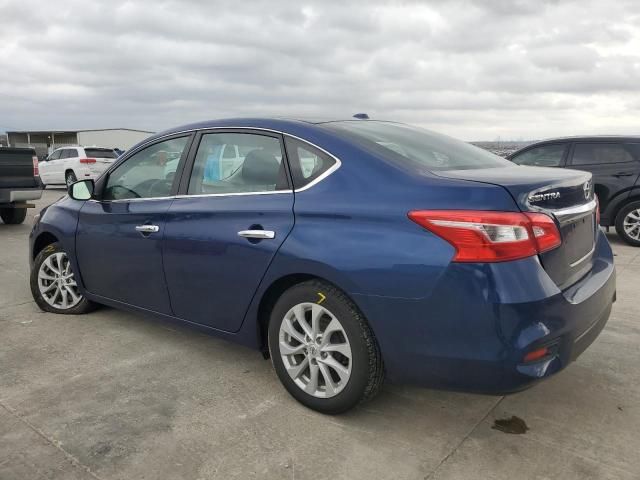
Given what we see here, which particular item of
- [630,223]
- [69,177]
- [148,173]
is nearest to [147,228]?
[148,173]

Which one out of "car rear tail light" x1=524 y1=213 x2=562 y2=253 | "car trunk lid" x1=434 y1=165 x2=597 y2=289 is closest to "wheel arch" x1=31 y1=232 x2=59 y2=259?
"car trunk lid" x1=434 y1=165 x2=597 y2=289

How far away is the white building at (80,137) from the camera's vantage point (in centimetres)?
4434

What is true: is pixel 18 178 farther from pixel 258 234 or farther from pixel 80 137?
pixel 80 137

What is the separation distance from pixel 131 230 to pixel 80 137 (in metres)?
44.6

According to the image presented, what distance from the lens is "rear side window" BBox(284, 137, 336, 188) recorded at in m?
2.90

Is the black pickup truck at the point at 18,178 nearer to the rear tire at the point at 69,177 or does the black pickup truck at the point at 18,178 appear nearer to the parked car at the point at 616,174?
the parked car at the point at 616,174

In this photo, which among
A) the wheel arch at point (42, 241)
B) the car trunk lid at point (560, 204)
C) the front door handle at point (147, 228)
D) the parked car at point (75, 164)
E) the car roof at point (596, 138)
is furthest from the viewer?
the parked car at point (75, 164)

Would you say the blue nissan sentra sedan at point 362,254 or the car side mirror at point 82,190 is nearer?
the blue nissan sentra sedan at point 362,254

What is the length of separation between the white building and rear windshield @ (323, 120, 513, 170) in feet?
142

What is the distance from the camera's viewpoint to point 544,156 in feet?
29.2

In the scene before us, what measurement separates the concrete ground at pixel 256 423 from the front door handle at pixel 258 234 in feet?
3.00

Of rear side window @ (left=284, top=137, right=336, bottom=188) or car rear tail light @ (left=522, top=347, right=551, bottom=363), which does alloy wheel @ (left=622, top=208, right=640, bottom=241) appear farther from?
rear side window @ (left=284, top=137, right=336, bottom=188)

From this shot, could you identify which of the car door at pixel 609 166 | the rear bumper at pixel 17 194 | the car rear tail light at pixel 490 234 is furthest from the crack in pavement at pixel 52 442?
the car door at pixel 609 166

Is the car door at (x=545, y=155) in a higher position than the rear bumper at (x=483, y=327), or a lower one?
higher
